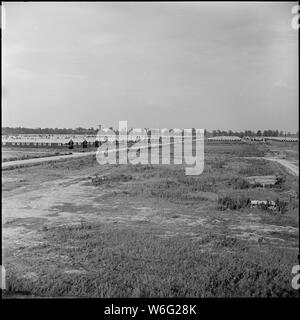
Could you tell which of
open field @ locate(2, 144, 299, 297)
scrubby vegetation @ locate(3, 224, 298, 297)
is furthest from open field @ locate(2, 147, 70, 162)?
scrubby vegetation @ locate(3, 224, 298, 297)

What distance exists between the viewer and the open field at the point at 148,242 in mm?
6852

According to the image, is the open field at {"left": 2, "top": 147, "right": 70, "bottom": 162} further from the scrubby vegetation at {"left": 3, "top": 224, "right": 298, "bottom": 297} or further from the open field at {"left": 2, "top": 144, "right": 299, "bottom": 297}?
the scrubby vegetation at {"left": 3, "top": 224, "right": 298, "bottom": 297}

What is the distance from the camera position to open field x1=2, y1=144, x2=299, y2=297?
6852mm

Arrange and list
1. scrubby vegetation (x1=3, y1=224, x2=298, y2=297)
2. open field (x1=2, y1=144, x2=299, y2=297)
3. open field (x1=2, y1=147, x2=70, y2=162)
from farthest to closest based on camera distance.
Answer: open field (x1=2, y1=147, x2=70, y2=162) < open field (x1=2, y1=144, x2=299, y2=297) < scrubby vegetation (x1=3, y1=224, x2=298, y2=297)

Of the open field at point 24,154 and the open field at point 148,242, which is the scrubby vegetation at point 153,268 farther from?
the open field at point 24,154

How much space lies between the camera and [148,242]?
9.52 meters

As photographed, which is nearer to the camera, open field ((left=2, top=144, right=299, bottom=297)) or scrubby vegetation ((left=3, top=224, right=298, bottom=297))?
scrubby vegetation ((left=3, top=224, right=298, bottom=297))

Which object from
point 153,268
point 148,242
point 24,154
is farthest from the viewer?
point 24,154

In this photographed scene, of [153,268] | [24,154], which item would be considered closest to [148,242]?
[153,268]

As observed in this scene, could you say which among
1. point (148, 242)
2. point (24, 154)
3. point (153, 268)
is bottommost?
point (153, 268)

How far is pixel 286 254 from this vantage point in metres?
8.77

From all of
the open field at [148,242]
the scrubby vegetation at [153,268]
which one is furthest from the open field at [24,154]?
the scrubby vegetation at [153,268]

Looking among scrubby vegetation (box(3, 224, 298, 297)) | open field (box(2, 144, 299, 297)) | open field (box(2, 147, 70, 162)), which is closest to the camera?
scrubby vegetation (box(3, 224, 298, 297))

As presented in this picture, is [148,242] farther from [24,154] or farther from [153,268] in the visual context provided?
[24,154]
